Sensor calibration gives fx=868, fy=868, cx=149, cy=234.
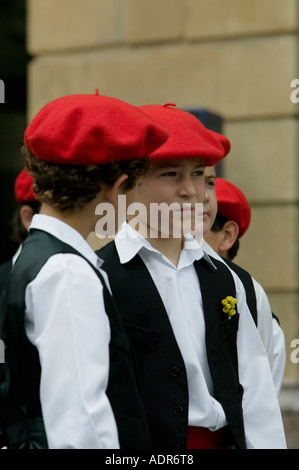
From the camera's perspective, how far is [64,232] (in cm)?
222

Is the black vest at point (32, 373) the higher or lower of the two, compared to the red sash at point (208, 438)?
higher

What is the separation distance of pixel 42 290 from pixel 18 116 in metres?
5.44

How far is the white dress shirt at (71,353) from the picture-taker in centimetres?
198

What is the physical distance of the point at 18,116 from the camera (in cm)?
731

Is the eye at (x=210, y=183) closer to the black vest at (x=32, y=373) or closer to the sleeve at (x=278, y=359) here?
the sleeve at (x=278, y=359)

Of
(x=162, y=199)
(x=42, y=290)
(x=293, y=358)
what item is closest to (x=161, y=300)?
(x=162, y=199)

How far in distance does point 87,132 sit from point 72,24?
4627 mm

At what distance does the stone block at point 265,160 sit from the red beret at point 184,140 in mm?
3269

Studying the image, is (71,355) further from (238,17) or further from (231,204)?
(238,17)

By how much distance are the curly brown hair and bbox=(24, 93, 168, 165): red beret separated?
2 cm

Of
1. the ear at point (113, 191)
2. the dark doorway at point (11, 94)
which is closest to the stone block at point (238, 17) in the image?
the dark doorway at point (11, 94)

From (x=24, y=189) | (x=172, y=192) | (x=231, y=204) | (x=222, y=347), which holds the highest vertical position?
(x=172, y=192)

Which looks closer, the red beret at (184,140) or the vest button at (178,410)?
the vest button at (178,410)

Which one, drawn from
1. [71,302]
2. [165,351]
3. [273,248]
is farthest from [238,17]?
[71,302]
